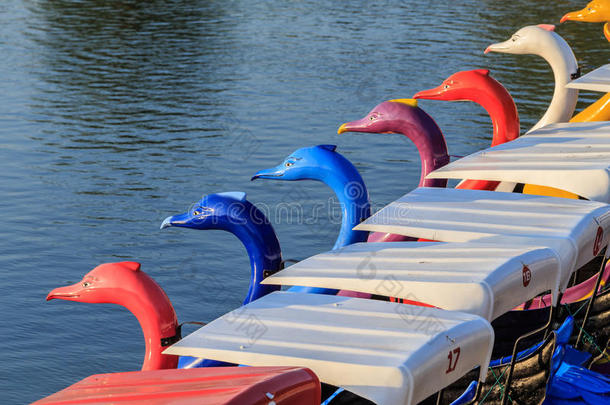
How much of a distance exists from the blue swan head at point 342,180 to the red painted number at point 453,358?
4460 millimetres

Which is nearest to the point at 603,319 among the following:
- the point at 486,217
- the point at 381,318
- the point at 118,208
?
the point at 486,217

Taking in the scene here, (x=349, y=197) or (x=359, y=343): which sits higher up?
(x=359, y=343)

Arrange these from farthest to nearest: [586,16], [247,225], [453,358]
A: [586,16]
[247,225]
[453,358]

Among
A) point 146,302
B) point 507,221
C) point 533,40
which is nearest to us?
point 146,302

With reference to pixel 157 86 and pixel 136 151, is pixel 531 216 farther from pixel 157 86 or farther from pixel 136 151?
pixel 157 86

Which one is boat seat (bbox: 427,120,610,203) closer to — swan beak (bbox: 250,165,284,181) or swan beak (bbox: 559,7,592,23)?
swan beak (bbox: 250,165,284,181)

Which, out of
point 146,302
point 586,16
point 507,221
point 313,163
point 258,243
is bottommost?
point 146,302

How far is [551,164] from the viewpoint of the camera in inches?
495

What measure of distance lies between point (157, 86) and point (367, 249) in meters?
20.7

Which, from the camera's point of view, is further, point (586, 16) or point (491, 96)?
point (586, 16)

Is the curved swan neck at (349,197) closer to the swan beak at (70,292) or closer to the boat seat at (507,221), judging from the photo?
the boat seat at (507,221)

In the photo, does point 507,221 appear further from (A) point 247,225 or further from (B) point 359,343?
(B) point 359,343

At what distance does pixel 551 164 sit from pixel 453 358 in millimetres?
5430

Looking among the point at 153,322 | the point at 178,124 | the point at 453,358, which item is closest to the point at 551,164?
the point at 453,358
